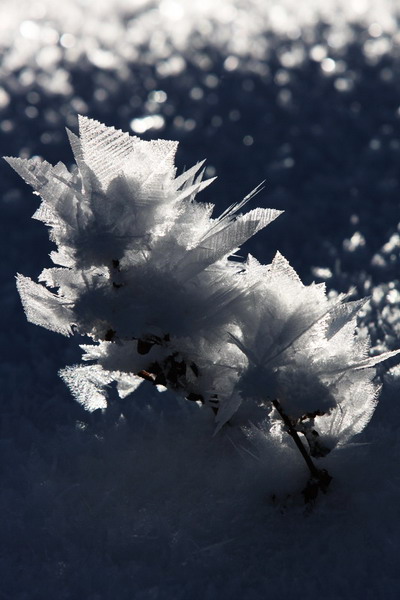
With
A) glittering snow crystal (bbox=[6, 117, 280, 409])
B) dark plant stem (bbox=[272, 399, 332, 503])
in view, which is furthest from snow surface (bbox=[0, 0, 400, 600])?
glittering snow crystal (bbox=[6, 117, 280, 409])

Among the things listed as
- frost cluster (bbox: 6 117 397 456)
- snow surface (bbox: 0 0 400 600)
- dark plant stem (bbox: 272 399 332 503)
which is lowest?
snow surface (bbox: 0 0 400 600)

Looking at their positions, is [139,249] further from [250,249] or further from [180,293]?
[250,249]

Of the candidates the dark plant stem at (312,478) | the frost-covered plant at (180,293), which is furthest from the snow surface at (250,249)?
the frost-covered plant at (180,293)

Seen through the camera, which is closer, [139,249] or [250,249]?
[139,249]

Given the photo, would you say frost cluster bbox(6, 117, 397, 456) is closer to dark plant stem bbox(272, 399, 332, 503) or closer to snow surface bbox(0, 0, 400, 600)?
dark plant stem bbox(272, 399, 332, 503)

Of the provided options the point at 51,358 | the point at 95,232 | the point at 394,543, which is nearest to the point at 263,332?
the point at 95,232

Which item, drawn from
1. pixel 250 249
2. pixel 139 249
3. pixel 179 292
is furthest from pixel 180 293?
pixel 250 249
